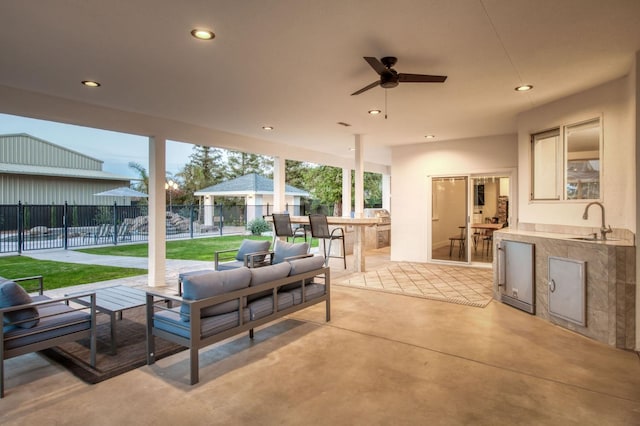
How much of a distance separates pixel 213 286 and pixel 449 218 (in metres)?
6.18

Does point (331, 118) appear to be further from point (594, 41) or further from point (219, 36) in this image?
point (594, 41)

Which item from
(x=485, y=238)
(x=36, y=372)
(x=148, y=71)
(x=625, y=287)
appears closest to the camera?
(x=36, y=372)

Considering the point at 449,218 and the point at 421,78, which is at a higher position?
the point at 421,78

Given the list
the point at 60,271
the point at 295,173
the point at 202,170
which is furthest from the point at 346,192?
the point at 202,170

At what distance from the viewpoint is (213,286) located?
110 inches

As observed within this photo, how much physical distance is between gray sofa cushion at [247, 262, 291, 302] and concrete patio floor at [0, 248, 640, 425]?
482mm

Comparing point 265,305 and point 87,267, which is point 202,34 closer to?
point 265,305

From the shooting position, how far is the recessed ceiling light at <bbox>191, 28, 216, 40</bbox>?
111 inches

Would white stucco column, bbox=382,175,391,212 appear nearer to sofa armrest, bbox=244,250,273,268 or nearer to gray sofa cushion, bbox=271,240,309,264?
sofa armrest, bbox=244,250,273,268

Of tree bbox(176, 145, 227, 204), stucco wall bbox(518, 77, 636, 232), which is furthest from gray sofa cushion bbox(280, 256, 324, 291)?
tree bbox(176, 145, 227, 204)

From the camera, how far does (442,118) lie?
18.7 feet

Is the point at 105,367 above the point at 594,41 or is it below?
below

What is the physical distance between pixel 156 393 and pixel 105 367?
0.69 m


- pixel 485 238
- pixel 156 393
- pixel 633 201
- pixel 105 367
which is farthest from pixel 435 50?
pixel 485 238
